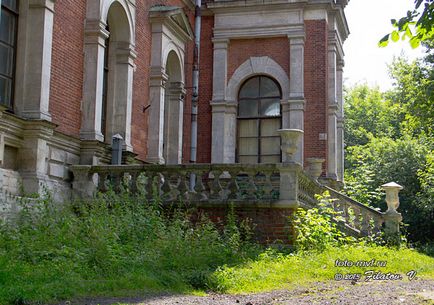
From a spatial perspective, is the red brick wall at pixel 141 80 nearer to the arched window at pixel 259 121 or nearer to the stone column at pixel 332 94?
the arched window at pixel 259 121

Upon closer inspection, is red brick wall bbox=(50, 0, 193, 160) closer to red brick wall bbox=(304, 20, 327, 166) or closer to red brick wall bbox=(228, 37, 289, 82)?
red brick wall bbox=(228, 37, 289, 82)

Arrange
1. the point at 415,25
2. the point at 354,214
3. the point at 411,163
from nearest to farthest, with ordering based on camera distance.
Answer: the point at 415,25 < the point at 354,214 < the point at 411,163

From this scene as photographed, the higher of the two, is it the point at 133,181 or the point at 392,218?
the point at 133,181

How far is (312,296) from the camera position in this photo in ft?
25.7

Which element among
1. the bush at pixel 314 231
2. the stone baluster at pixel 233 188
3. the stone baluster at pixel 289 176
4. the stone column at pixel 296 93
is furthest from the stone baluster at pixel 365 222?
the stone baluster at pixel 233 188

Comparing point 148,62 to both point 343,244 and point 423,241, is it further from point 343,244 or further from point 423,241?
point 423,241

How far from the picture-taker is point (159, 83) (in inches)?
675

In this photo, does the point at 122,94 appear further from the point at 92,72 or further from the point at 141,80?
the point at 92,72

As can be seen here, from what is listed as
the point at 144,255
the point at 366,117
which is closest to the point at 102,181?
the point at 144,255

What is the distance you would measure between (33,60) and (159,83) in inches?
221

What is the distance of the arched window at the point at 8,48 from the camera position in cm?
1167

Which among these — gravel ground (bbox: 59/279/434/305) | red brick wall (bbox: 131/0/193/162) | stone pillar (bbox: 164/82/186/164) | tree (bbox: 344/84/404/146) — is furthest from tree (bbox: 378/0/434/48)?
tree (bbox: 344/84/404/146)

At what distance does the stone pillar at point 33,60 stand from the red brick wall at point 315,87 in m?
9.78

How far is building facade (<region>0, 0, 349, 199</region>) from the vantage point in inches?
464
